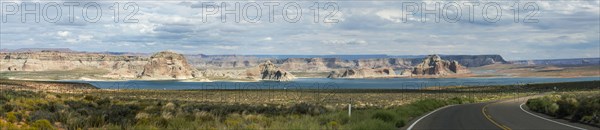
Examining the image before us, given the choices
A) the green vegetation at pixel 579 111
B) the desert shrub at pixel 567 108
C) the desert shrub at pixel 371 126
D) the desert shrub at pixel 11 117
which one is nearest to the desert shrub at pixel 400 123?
the desert shrub at pixel 371 126

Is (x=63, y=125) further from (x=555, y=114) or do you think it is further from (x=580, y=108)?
(x=555, y=114)

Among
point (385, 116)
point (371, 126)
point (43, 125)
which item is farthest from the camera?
point (385, 116)

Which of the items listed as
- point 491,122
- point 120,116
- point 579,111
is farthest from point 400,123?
point 120,116

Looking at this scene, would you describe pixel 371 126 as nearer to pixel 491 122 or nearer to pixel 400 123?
pixel 400 123

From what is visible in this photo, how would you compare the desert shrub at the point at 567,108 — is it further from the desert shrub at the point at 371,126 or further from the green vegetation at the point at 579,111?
the desert shrub at the point at 371,126

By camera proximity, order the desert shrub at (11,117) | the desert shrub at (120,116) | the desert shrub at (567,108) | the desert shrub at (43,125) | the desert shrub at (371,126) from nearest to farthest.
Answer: the desert shrub at (371,126) < the desert shrub at (43,125) < the desert shrub at (11,117) < the desert shrub at (120,116) < the desert shrub at (567,108)

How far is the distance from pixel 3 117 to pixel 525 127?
60.5 ft

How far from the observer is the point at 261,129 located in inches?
570

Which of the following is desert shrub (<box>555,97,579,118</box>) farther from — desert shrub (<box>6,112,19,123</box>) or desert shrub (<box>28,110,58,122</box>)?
desert shrub (<box>6,112,19,123</box>)

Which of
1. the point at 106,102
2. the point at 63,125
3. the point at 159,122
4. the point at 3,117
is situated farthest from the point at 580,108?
the point at 106,102

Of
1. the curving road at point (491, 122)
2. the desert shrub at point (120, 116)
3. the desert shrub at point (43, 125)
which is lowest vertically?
the curving road at point (491, 122)

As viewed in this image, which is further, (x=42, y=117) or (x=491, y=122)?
(x=491, y=122)

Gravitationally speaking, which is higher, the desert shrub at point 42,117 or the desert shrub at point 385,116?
the desert shrub at point 42,117

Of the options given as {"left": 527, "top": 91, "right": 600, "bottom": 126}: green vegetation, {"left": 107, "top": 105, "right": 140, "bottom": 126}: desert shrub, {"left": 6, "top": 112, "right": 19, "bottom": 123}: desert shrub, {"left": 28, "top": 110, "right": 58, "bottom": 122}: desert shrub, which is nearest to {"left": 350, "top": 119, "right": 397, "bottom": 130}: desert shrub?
{"left": 527, "top": 91, "right": 600, "bottom": 126}: green vegetation
